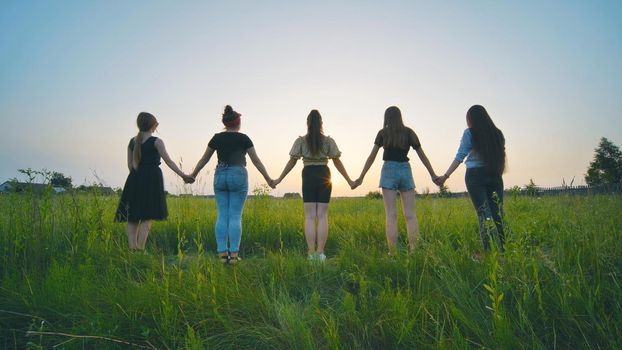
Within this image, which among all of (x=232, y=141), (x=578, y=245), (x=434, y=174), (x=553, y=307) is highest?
(x=232, y=141)

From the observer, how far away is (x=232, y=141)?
18.3ft

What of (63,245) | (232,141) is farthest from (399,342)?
(63,245)

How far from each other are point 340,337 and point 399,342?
422 millimetres

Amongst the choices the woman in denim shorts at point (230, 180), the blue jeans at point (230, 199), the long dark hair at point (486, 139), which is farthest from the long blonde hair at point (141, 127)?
the long dark hair at point (486, 139)

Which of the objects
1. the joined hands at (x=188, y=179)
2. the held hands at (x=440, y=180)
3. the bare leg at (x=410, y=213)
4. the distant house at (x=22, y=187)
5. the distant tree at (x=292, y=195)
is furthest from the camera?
the distant tree at (x=292, y=195)

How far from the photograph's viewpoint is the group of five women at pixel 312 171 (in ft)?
17.0

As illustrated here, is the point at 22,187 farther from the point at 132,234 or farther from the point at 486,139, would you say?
the point at 486,139

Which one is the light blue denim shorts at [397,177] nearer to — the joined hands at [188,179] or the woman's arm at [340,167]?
the woman's arm at [340,167]

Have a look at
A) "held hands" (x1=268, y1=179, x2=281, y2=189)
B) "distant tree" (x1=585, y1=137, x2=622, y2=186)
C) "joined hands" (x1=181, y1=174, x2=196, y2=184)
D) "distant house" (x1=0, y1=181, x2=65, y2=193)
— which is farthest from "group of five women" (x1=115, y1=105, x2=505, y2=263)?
"distant tree" (x1=585, y1=137, x2=622, y2=186)

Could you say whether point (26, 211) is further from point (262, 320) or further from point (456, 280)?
point (456, 280)

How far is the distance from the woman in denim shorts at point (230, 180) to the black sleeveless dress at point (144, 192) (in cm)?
93

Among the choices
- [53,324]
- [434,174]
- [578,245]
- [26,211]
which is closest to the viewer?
[53,324]

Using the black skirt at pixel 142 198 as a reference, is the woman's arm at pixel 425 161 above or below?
above

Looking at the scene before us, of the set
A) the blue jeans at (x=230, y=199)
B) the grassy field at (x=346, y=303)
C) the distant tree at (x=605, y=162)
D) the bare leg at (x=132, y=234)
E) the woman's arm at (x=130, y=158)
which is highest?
the distant tree at (x=605, y=162)
